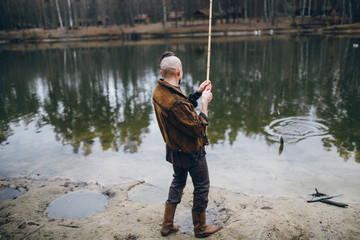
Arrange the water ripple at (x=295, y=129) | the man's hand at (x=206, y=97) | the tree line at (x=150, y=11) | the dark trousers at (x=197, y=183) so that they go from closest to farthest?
1. the man's hand at (x=206, y=97)
2. the dark trousers at (x=197, y=183)
3. the water ripple at (x=295, y=129)
4. the tree line at (x=150, y=11)

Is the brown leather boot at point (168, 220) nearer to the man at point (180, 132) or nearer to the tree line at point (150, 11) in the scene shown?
the man at point (180, 132)

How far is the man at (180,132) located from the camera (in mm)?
2826

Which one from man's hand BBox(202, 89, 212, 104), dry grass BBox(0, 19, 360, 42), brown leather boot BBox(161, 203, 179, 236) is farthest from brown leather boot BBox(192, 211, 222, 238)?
dry grass BBox(0, 19, 360, 42)

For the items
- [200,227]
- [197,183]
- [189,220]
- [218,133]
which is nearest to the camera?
[197,183]

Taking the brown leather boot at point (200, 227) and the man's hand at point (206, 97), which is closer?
the man's hand at point (206, 97)

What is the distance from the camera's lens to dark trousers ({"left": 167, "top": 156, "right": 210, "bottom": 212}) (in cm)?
309

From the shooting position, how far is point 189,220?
12.1 ft

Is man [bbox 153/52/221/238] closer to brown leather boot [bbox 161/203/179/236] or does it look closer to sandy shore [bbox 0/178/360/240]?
brown leather boot [bbox 161/203/179/236]

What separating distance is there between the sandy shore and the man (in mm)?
359

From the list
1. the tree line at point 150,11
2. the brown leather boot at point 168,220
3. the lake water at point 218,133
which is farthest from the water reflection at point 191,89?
the tree line at point 150,11

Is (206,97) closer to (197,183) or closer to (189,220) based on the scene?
(197,183)

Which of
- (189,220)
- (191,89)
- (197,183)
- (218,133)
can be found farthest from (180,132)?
(191,89)

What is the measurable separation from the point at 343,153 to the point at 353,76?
9.36 m

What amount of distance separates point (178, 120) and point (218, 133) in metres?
4.89
